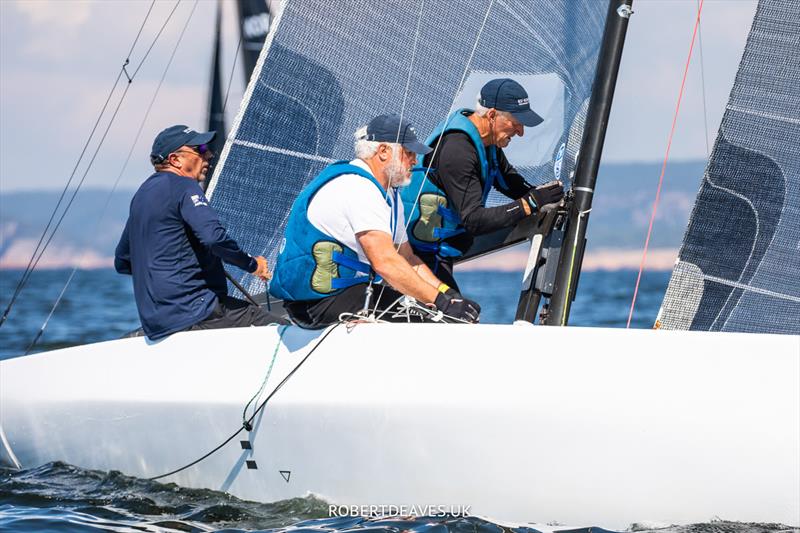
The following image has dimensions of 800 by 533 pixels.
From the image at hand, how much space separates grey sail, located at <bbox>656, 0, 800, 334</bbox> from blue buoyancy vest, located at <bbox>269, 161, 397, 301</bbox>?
1153 mm

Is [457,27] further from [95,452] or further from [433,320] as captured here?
[95,452]

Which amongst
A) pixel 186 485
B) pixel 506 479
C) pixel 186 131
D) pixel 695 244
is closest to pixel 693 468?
pixel 506 479

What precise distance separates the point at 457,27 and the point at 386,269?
1.82 meters

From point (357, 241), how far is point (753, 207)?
1.48 meters

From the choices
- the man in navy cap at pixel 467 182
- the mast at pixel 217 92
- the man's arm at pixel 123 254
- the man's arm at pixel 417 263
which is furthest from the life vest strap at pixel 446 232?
the mast at pixel 217 92

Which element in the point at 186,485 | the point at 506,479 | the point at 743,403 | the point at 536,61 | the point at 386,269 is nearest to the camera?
the point at 743,403

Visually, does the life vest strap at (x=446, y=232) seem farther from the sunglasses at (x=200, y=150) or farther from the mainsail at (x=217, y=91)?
the mainsail at (x=217, y=91)

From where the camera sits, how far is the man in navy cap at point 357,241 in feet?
12.2

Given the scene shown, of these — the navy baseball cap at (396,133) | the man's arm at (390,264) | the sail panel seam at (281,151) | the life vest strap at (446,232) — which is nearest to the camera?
the man's arm at (390,264)

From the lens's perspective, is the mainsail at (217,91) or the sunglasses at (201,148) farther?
the mainsail at (217,91)

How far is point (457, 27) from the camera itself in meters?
5.16

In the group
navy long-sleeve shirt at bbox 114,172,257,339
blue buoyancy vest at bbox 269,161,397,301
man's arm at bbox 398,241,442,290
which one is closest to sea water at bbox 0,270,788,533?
navy long-sleeve shirt at bbox 114,172,257,339

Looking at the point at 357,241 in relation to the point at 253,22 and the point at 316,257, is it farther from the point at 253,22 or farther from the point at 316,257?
the point at 253,22

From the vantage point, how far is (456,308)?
374 cm
